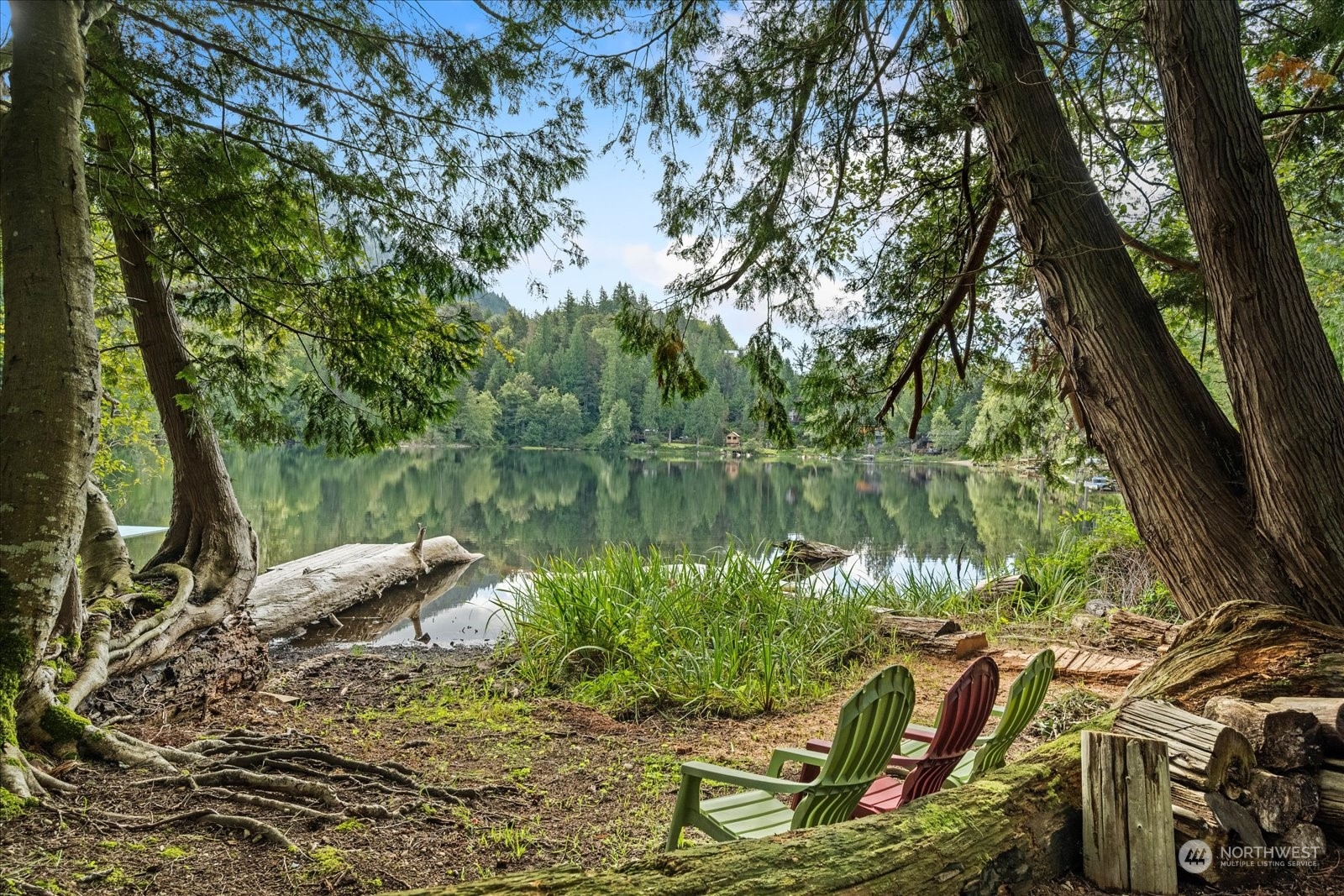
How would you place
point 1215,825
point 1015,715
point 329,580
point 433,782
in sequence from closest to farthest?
1. point 1215,825
2. point 1015,715
3. point 433,782
4. point 329,580

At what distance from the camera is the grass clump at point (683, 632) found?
474cm

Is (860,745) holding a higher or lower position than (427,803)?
higher

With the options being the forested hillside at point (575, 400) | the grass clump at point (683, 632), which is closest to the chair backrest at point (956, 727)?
the grass clump at point (683, 632)

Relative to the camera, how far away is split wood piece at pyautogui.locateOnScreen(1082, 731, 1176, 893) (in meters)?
2.07

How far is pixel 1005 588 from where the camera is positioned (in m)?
7.40

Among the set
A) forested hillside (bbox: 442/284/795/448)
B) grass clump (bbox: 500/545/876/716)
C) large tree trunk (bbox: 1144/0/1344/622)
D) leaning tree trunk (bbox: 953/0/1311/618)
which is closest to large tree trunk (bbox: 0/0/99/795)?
grass clump (bbox: 500/545/876/716)

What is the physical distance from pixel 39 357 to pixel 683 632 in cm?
410

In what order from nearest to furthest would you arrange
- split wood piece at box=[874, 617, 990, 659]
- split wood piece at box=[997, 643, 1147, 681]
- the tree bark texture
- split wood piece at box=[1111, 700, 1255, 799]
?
1. split wood piece at box=[1111, 700, 1255, 799]
2. split wood piece at box=[997, 643, 1147, 681]
3. the tree bark texture
4. split wood piece at box=[874, 617, 990, 659]

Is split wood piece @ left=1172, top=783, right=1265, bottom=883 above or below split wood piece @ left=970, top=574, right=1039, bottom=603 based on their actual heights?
above

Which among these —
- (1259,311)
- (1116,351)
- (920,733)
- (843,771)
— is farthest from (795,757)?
(1259,311)

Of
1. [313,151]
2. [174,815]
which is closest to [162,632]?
[174,815]
